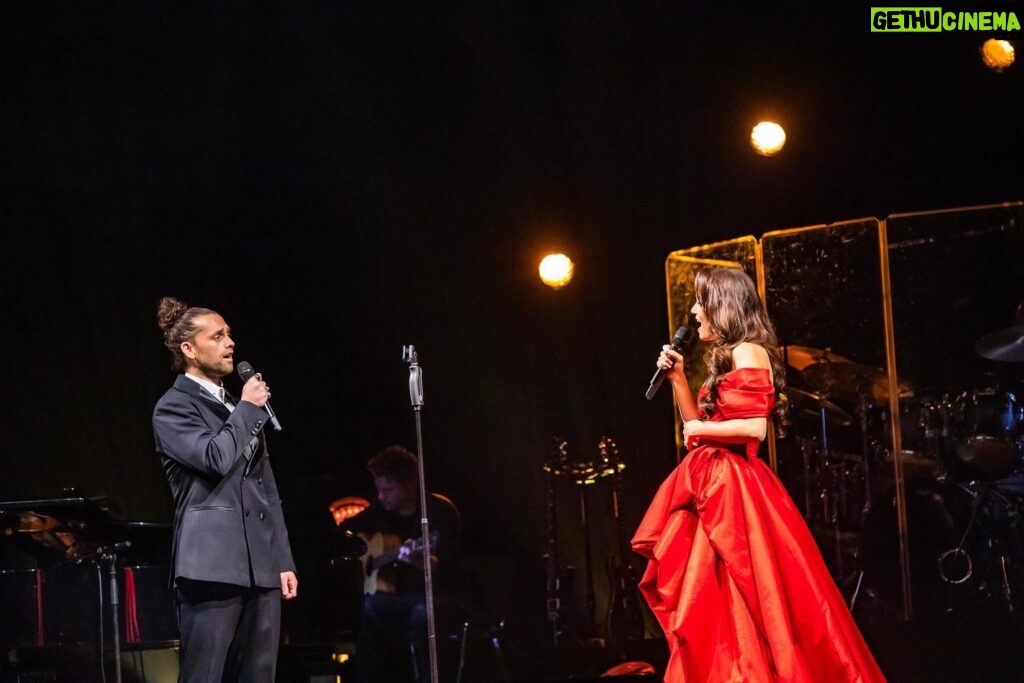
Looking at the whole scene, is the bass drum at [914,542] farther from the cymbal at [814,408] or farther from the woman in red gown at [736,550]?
the woman in red gown at [736,550]

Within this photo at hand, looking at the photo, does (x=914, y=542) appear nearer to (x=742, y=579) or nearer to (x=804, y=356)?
(x=804, y=356)

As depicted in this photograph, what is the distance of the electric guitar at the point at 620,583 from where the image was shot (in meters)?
6.38

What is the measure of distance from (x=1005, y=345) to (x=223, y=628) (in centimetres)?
463

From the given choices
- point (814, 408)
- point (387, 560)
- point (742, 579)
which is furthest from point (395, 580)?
point (814, 408)

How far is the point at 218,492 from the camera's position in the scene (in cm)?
367

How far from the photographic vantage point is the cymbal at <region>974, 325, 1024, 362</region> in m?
6.36

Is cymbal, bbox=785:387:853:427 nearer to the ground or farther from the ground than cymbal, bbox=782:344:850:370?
nearer to the ground

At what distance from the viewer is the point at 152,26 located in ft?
19.7

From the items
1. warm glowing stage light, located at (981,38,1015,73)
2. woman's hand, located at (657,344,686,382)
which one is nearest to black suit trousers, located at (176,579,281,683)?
woman's hand, located at (657,344,686,382)

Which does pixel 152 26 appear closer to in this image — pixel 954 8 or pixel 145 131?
pixel 145 131

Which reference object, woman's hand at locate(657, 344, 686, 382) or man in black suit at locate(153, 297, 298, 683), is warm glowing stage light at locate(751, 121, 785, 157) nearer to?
woman's hand at locate(657, 344, 686, 382)

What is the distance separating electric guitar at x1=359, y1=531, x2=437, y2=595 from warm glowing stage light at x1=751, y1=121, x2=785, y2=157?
3.02 meters

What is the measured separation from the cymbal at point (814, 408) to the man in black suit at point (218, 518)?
396 centimetres

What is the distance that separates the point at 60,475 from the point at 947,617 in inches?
186
